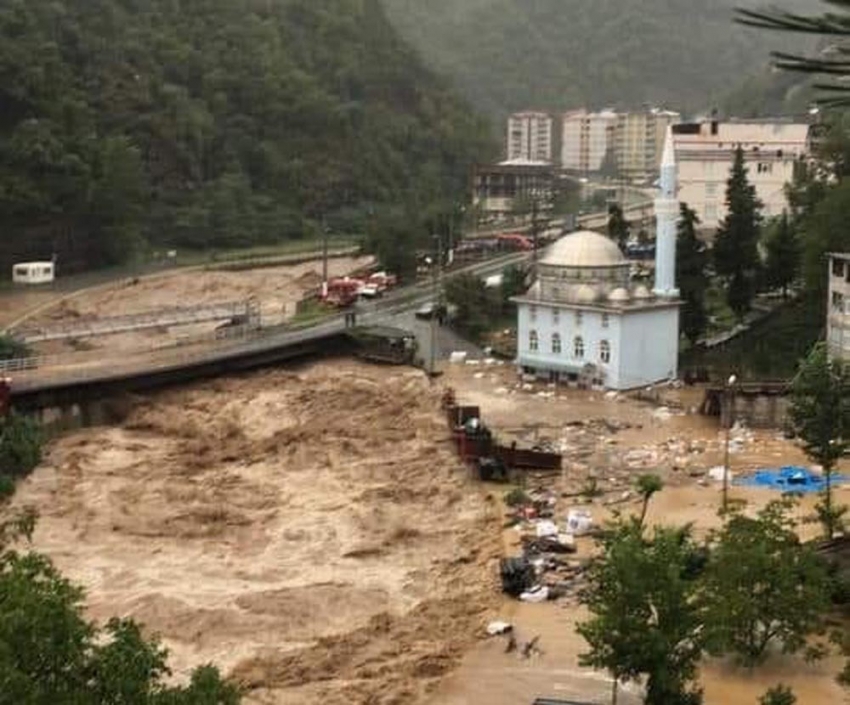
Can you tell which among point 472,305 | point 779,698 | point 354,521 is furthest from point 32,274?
point 779,698

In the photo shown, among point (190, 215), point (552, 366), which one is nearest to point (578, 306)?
point (552, 366)

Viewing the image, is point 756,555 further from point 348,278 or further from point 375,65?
point 375,65

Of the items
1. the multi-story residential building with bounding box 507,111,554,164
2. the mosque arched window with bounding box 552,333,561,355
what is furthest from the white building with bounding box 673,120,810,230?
the multi-story residential building with bounding box 507,111,554,164

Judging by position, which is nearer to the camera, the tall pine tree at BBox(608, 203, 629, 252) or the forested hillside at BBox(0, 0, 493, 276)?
the tall pine tree at BBox(608, 203, 629, 252)

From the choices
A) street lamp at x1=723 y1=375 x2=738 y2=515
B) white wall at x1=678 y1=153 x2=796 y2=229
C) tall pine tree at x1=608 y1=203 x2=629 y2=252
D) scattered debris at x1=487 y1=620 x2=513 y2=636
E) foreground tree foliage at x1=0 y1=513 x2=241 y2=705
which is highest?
white wall at x1=678 y1=153 x2=796 y2=229

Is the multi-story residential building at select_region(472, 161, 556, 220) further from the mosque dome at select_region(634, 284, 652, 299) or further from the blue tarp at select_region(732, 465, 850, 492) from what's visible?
the blue tarp at select_region(732, 465, 850, 492)

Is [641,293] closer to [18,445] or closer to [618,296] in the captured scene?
[618,296]
